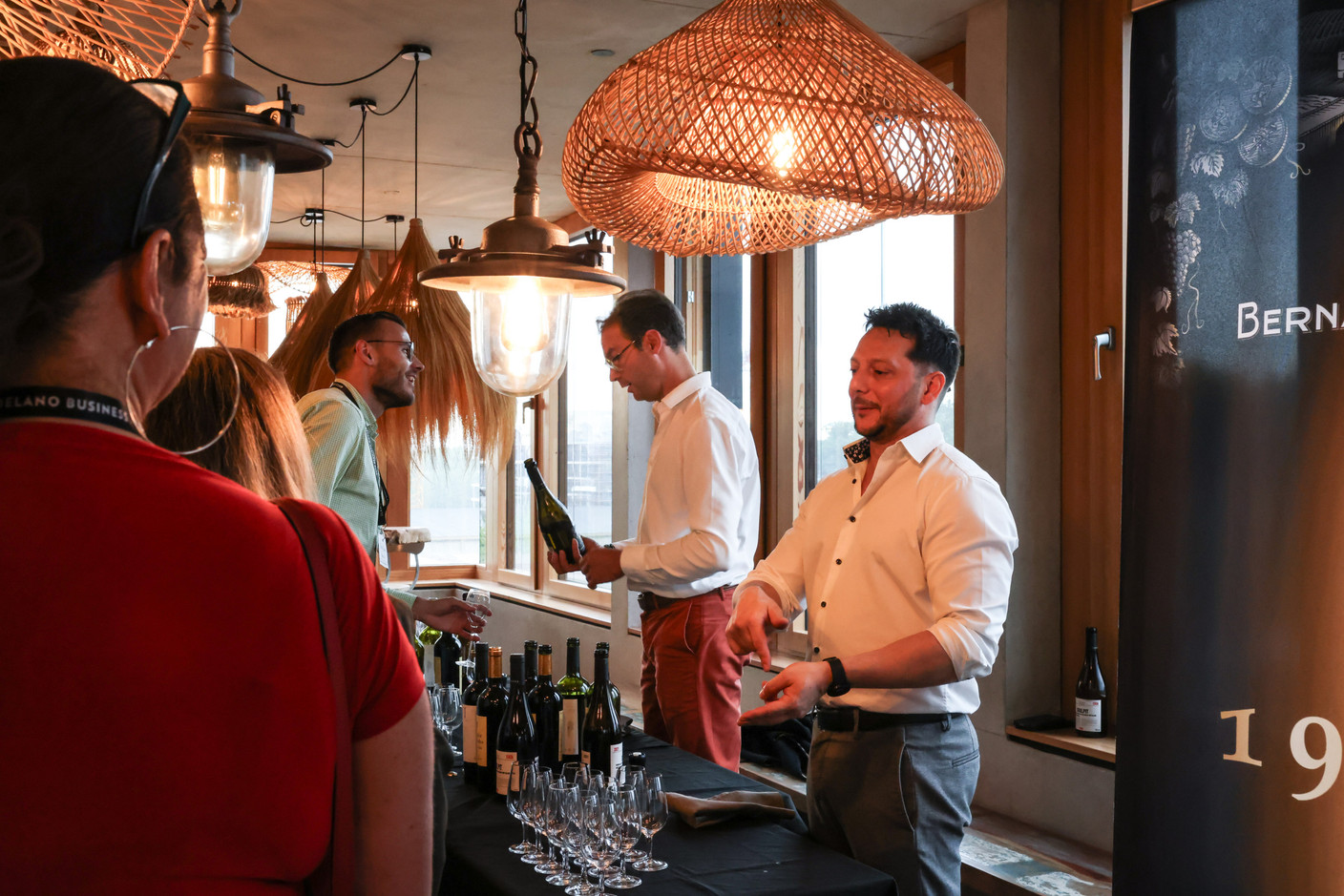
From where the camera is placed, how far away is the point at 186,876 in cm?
70

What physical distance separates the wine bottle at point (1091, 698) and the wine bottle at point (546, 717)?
1.58 meters

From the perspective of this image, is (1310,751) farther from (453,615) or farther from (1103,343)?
(453,615)

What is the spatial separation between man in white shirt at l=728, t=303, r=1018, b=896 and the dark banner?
0.34 metres

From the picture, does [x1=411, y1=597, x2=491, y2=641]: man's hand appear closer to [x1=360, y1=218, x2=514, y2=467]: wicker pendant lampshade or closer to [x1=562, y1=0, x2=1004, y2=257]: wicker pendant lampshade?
[x1=360, y1=218, x2=514, y2=467]: wicker pendant lampshade

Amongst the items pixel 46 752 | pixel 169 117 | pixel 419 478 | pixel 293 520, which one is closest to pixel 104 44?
pixel 169 117

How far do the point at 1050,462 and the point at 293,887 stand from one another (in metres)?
2.86

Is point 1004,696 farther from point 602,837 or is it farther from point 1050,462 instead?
point 602,837

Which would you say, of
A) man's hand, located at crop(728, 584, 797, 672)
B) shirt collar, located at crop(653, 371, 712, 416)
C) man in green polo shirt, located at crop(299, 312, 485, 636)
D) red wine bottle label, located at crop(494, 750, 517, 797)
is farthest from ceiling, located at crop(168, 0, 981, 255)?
red wine bottle label, located at crop(494, 750, 517, 797)

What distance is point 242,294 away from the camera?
488cm

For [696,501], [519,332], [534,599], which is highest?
[519,332]

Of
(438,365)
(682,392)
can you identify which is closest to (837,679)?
(682,392)

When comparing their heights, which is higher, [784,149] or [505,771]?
[784,149]

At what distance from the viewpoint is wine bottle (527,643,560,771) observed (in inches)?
93.7

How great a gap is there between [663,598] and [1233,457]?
157 cm
